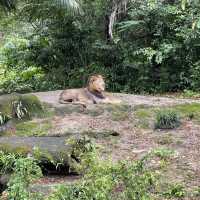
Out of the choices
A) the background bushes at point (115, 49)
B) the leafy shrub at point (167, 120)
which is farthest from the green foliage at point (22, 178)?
the background bushes at point (115, 49)

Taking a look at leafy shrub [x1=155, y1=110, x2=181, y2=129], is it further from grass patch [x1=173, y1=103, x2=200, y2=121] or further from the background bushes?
the background bushes

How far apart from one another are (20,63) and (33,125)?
25.6 feet

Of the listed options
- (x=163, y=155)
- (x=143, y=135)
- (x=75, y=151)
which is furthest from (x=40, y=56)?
(x=163, y=155)

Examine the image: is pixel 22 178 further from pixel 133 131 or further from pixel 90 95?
pixel 90 95

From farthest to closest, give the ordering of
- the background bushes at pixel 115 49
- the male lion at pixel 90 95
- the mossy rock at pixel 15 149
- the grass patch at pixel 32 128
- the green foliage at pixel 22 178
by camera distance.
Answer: the background bushes at pixel 115 49, the male lion at pixel 90 95, the grass patch at pixel 32 128, the mossy rock at pixel 15 149, the green foliage at pixel 22 178

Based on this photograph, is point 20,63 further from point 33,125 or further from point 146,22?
point 33,125

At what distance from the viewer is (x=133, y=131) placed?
992 centimetres

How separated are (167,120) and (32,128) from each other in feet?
7.95

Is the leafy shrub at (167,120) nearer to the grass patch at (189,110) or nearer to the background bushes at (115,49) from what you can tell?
the grass patch at (189,110)

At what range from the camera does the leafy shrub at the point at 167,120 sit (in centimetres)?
992

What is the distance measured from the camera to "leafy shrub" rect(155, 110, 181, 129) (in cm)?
992

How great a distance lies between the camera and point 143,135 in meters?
9.66

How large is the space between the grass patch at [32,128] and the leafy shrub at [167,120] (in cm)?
196

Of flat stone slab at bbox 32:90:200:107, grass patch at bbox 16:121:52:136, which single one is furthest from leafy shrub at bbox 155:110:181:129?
grass patch at bbox 16:121:52:136
